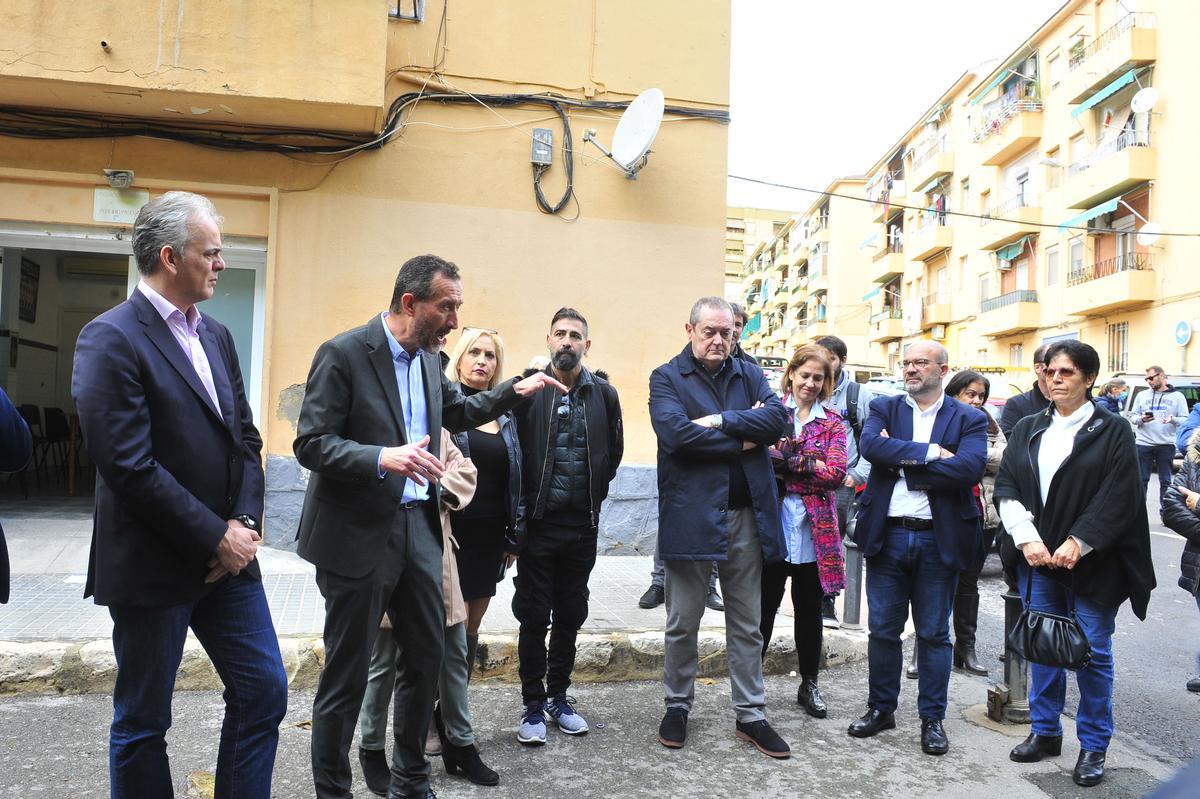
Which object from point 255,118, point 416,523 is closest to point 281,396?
point 255,118

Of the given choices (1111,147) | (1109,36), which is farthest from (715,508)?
(1109,36)

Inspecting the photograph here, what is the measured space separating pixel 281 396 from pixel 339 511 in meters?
5.02

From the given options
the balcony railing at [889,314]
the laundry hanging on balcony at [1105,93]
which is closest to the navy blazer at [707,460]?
the laundry hanging on balcony at [1105,93]

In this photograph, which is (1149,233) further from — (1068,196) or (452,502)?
(452,502)

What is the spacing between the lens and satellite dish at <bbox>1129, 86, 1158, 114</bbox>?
2652 cm

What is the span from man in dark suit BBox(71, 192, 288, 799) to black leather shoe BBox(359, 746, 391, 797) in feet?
2.75

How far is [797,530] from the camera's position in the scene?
4.84 metres

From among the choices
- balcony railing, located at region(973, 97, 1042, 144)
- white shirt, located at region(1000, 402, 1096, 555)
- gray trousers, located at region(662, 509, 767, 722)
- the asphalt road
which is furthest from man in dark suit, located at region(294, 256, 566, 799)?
balcony railing, located at region(973, 97, 1042, 144)

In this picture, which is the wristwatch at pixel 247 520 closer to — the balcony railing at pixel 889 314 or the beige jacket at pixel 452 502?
the beige jacket at pixel 452 502

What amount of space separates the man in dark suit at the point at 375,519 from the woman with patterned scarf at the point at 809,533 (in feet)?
6.90

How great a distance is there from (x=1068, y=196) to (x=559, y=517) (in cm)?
3200

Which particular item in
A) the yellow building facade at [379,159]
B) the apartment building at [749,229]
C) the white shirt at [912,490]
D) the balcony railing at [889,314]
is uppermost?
the apartment building at [749,229]

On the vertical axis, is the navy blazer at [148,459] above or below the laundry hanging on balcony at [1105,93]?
below

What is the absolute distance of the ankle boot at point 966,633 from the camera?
5.73m
